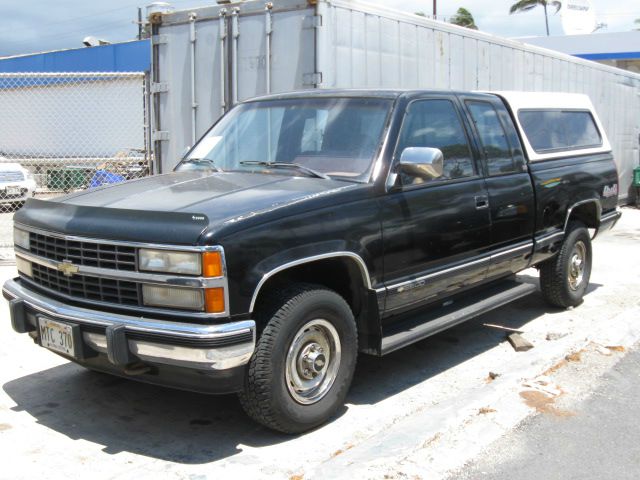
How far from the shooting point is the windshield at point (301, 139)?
15.5ft

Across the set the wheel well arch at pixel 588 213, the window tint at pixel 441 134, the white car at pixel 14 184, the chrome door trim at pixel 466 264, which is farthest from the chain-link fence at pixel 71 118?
the window tint at pixel 441 134

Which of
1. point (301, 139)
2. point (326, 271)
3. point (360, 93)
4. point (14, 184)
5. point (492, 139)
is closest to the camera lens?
point (326, 271)

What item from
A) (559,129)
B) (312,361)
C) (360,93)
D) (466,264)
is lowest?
(312,361)

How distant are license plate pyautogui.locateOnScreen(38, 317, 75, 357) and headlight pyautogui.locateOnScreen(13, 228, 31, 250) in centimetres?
63

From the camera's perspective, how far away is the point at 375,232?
14.5 feet

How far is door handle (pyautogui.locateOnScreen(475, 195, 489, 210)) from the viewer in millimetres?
5328

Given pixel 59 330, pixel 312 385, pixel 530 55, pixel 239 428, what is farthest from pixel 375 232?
pixel 530 55

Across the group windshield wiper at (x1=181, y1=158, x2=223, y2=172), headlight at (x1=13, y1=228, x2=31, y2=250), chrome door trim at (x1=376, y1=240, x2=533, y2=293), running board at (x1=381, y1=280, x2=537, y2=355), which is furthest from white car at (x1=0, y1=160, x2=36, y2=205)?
chrome door trim at (x1=376, y1=240, x2=533, y2=293)

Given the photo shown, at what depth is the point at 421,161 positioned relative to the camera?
14.6ft

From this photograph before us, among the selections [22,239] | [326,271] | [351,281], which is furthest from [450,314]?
[22,239]

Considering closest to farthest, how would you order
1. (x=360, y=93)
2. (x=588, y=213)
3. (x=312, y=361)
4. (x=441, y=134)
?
(x=312, y=361), (x=360, y=93), (x=441, y=134), (x=588, y=213)

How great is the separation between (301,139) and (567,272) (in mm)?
3254

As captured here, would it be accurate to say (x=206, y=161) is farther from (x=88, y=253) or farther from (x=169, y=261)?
(x=169, y=261)

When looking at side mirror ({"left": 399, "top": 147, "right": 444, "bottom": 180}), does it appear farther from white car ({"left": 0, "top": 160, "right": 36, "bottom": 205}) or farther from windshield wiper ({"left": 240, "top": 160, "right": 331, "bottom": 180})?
white car ({"left": 0, "top": 160, "right": 36, "bottom": 205})
